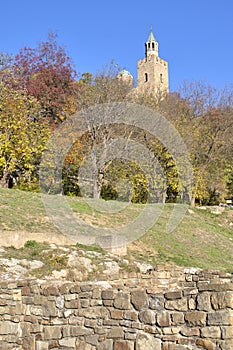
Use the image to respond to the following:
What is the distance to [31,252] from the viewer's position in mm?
13773

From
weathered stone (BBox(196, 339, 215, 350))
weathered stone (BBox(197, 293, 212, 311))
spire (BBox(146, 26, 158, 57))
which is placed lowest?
weathered stone (BBox(196, 339, 215, 350))

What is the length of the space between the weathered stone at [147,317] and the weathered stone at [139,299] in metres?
0.06

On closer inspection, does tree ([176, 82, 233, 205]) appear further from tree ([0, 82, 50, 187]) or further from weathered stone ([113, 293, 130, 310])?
weathered stone ([113, 293, 130, 310])

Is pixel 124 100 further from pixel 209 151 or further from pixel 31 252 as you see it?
pixel 31 252

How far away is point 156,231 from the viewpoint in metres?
20.1

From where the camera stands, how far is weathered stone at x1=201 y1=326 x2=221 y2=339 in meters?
4.77

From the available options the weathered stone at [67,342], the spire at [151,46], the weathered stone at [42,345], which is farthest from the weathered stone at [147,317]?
the spire at [151,46]

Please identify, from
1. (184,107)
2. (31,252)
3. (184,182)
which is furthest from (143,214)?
(184,107)

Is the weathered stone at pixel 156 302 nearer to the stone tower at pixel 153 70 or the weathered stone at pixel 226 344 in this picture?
the weathered stone at pixel 226 344

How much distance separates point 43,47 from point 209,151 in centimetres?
1528

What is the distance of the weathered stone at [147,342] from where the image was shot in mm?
5230

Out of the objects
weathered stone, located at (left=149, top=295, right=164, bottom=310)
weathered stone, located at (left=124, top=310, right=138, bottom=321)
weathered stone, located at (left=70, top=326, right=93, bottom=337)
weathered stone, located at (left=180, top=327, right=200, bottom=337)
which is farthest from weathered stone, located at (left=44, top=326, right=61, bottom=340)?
weathered stone, located at (left=180, top=327, right=200, bottom=337)

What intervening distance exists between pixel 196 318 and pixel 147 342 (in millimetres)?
758

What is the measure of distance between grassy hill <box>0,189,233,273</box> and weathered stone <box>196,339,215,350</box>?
33.4ft
